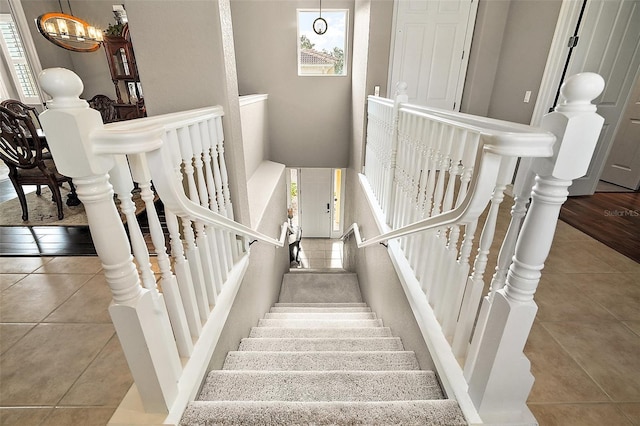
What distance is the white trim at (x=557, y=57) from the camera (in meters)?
2.93

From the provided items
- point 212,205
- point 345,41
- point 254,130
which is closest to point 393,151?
point 212,205

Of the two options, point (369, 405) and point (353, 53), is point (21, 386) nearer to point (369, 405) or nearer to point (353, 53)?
point (369, 405)

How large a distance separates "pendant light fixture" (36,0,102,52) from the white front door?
3.98 m

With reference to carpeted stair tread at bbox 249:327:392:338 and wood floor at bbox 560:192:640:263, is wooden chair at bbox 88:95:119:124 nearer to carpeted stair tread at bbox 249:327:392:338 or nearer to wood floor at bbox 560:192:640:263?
carpeted stair tread at bbox 249:327:392:338

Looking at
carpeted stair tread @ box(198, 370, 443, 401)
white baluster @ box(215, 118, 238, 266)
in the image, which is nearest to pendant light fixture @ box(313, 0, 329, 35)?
white baluster @ box(215, 118, 238, 266)

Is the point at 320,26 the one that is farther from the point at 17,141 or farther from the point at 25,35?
the point at 25,35

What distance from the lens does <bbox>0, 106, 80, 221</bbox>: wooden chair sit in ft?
9.11

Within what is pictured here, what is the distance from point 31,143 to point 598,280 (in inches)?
200

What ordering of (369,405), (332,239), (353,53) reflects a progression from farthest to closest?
(332,239) < (353,53) < (369,405)

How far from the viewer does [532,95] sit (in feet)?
11.1

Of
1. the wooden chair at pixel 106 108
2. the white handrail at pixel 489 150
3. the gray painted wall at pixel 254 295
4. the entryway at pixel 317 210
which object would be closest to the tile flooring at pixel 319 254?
the entryway at pixel 317 210

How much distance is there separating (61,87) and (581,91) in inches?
45.6

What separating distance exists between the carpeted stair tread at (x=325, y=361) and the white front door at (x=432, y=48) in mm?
3097

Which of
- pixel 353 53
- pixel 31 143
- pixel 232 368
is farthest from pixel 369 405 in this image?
pixel 353 53
